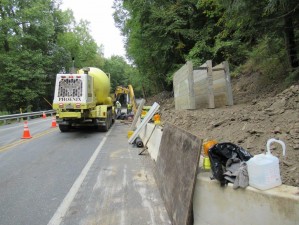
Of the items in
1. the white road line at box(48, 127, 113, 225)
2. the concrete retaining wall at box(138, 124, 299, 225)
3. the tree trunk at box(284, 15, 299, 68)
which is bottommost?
the white road line at box(48, 127, 113, 225)

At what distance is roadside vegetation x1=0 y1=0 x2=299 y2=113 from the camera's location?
1067cm

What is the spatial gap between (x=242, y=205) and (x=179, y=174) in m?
1.27

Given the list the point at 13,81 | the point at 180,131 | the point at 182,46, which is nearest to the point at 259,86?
the point at 182,46

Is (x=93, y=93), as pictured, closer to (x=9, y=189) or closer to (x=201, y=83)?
(x=201, y=83)

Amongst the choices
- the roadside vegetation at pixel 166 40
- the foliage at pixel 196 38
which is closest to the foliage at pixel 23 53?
the roadside vegetation at pixel 166 40

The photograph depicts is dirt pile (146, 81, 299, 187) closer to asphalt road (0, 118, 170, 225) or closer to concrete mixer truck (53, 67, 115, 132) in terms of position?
asphalt road (0, 118, 170, 225)

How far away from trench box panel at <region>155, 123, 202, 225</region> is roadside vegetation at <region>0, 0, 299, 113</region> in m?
5.01

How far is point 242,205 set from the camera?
12.0 ft

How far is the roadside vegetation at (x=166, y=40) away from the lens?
10672 millimetres

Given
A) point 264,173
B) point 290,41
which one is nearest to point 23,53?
point 290,41

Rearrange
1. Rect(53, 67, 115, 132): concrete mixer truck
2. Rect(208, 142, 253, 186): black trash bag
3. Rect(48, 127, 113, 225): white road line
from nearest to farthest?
Rect(208, 142, 253, 186): black trash bag, Rect(48, 127, 113, 225): white road line, Rect(53, 67, 115, 132): concrete mixer truck

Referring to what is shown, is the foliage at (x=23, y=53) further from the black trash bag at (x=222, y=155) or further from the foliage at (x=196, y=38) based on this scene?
the black trash bag at (x=222, y=155)

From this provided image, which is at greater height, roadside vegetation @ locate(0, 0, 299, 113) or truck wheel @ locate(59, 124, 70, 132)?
roadside vegetation @ locate(0, 0, 299, 113)

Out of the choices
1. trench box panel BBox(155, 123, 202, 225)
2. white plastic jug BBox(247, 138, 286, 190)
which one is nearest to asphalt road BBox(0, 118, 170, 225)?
trench box panel BBox(155, 123, 202, 225)
